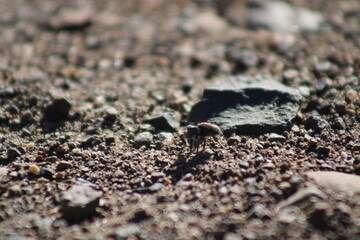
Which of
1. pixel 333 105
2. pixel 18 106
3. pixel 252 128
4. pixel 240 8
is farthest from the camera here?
pixel 240 8

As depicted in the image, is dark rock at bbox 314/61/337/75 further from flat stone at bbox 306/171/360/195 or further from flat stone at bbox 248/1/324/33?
flat stone at bbox 306/171/360/195

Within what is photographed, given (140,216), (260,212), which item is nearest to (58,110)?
(140,216)

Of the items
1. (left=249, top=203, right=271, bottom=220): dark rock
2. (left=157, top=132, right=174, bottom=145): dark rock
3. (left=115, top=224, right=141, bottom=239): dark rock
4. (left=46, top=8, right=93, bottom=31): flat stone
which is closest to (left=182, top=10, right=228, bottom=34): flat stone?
(left=46, top=8, right=93, bottom=31): flat stone

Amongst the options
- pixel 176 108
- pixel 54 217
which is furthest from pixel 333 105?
pixel 54 217

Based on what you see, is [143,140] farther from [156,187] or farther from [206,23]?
[206,23]

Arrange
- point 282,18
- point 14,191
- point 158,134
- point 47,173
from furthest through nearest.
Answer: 1. point 282,18
2. point 158,134
3. point 47,173
4. point 14,191

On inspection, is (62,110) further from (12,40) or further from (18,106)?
(12,40)

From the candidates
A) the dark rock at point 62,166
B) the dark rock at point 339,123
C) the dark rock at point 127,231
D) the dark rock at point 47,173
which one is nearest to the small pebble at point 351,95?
the dark rock at point 339,123
